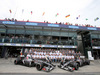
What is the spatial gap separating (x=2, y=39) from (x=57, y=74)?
42.9ft

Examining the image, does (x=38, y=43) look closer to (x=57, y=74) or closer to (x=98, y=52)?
(x=57, y=74)

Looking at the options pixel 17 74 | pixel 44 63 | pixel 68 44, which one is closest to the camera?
pixel 17 74

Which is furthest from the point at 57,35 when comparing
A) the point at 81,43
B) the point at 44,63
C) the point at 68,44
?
the point at 44,63

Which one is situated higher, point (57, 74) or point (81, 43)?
point (81, 43)

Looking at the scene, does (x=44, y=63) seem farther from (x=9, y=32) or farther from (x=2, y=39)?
(x=9, y=32)

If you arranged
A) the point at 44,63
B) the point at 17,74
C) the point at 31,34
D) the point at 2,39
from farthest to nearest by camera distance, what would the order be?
the point at 31,34, the point at 2,39, the point at 44,63, the point at 17,74

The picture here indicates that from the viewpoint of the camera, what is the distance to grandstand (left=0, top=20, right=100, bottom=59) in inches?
564

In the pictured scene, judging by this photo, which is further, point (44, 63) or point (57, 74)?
point (44, 63)

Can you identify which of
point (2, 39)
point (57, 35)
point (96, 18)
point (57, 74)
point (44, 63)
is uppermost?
point (96, 18)

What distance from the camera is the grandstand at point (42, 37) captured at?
14328 mm

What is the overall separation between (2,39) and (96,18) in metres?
21.9

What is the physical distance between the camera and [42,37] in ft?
53.7

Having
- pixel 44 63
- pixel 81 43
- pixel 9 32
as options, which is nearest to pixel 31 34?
pixel 9 32

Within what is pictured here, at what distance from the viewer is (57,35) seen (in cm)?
1697
